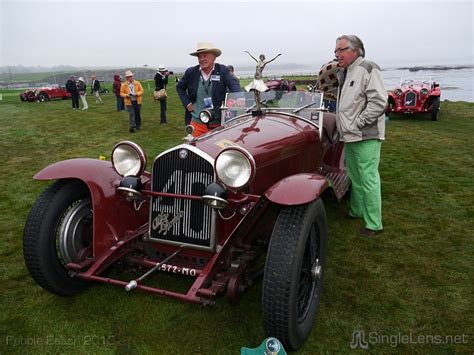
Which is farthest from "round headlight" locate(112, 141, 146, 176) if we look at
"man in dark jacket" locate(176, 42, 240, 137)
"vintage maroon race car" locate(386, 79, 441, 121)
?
"vintage maroon race car" locate(386, 79, 441, 121)

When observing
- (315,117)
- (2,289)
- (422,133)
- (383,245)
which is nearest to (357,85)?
(315,117)

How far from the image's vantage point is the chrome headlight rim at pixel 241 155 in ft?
7.88

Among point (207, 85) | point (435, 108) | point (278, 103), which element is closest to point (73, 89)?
point (207, 85)

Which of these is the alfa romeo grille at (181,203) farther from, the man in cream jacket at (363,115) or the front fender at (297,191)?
the man in cream jacket at (363,115)

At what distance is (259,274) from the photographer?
2.68 metres

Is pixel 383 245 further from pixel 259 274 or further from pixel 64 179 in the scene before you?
pixel 64 179

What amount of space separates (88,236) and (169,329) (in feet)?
3.41

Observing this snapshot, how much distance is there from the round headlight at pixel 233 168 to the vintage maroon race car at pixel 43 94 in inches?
829

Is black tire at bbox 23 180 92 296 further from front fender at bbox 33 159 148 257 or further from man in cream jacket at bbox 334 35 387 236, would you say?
man in cream jacket at bbox 334 35 387 236

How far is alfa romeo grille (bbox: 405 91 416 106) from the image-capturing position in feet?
36.2

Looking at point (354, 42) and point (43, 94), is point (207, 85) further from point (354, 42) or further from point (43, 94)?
point (43, 94)

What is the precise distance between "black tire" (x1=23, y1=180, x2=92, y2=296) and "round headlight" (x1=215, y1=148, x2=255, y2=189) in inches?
48.1

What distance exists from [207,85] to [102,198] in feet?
7.07

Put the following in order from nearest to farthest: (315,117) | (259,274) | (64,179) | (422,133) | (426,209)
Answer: (259,274)
(64,179)
(315,117)
(426,209)
(422,133)
